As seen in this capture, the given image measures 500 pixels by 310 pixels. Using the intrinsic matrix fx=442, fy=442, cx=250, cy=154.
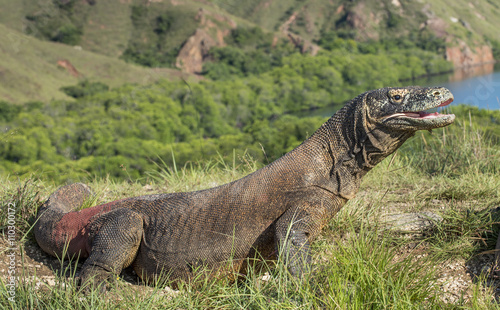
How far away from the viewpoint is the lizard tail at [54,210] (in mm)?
3379

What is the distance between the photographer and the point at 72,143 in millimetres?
40125

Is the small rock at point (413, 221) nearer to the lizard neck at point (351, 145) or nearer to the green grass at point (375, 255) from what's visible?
the green grass at point (375, 255)

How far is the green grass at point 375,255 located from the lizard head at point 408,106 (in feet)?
2.24

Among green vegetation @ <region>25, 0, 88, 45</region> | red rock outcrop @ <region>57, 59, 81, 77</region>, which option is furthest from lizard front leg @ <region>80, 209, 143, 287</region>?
green vegetation @ <region>25, 0, 88, 45</region>

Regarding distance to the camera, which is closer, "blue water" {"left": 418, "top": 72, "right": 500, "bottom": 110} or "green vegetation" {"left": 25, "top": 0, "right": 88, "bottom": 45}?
"blue water" {"left": 418, "top": 72, "right": 500, "bottom": 110}

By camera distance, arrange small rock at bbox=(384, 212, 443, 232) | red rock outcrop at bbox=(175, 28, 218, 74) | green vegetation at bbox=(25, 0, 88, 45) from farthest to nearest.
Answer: green vegetation at bbox=(25, 0, 88, 45) → red rock outcrop at bbox=(175, 28, 218, 74) → small rock at bbox=(384, 212, 443, 232)

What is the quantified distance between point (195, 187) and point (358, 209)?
1.86 meters

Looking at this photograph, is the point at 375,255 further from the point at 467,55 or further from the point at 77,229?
the point at 467,55

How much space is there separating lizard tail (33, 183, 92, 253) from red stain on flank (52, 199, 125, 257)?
55 mm

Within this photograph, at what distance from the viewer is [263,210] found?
292 centimetres

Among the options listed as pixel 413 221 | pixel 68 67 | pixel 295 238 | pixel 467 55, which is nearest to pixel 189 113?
pixel 68 67

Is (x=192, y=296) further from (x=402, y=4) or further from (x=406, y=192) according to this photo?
(x=402, y=4)

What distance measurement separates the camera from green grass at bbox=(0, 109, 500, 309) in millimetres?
2396

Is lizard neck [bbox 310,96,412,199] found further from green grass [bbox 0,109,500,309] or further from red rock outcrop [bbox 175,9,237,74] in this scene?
red rock outcrop [bbox 175,9,237,74]
